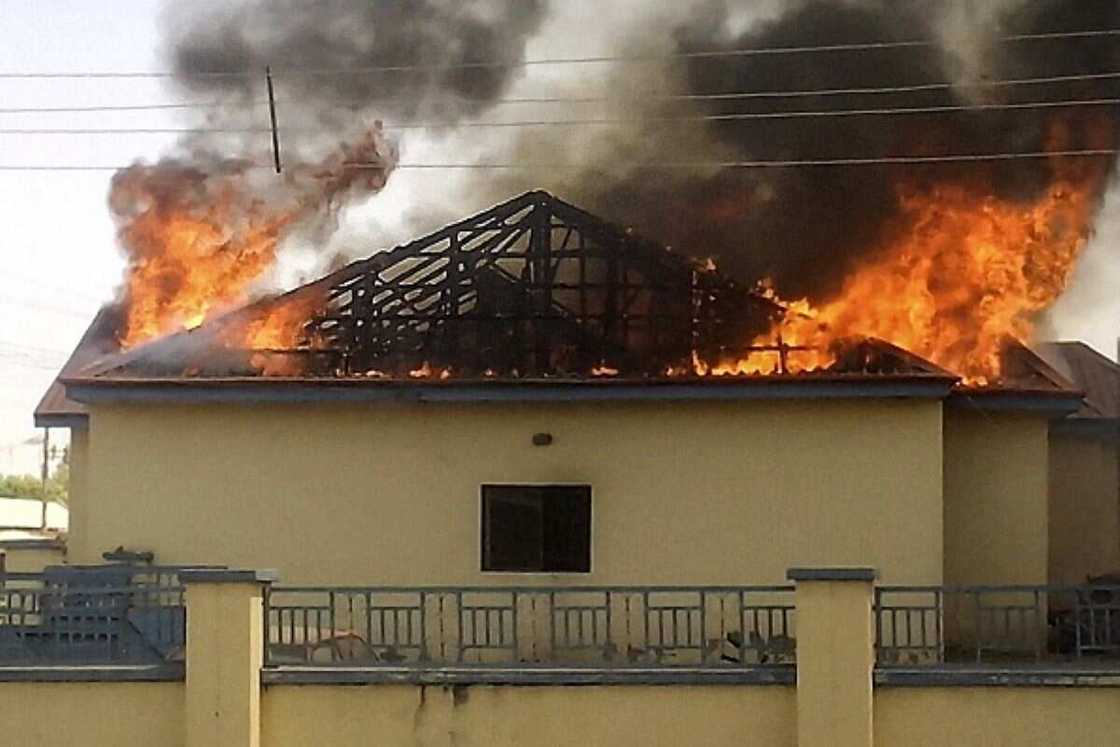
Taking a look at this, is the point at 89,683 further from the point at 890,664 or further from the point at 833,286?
the point at 833,286

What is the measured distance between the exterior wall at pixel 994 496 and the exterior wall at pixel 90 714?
30.4 feet

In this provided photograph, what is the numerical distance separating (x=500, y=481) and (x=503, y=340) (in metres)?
1.44

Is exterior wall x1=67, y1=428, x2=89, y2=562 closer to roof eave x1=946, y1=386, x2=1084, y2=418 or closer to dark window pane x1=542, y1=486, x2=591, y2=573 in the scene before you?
dark window pane x1=542, y1=486, x2=591, y2=573

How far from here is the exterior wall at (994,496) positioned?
19.2m

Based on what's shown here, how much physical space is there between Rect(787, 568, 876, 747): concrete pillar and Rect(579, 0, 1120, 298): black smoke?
272 inches

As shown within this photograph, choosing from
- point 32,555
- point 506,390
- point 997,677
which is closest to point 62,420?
point 32,555

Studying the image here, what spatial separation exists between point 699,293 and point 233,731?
7354mm

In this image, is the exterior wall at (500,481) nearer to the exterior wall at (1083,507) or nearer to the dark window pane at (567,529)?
the dark window pane at (567,529)

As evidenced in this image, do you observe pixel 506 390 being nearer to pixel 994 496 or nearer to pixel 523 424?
pixel 523 424

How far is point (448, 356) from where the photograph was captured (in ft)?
60.4

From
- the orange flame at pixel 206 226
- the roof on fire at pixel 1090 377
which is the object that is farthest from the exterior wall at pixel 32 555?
the roof on fire at pixel 1090 377

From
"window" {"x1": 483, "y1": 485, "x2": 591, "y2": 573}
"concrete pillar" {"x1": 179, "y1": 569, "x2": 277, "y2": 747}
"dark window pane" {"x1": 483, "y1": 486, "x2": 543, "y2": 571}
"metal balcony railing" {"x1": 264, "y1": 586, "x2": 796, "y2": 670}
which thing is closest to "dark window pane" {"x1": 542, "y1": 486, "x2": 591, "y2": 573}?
"window" {"x1": 483, "y1": 485, "x2": 591, "y2": 573}

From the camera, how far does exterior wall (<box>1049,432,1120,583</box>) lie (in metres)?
21.7

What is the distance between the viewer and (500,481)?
60.5ft
